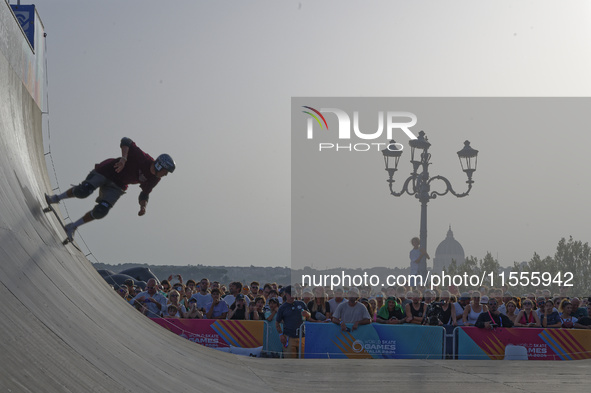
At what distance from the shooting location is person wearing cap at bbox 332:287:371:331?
11.9m

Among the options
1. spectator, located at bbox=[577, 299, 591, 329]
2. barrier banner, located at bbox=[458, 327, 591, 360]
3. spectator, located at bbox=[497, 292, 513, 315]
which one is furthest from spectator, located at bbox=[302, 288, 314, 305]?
spectator, located at bbox=[577, 299, 591, 329]

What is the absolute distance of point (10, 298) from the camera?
3689mm

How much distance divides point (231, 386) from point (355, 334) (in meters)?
6.13

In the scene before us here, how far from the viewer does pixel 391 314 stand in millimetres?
12414

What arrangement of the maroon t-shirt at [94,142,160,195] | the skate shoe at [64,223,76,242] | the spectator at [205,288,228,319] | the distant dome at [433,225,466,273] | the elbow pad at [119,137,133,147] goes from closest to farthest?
the elbow pad at [119,137,133,147]
the maroon t-shirt at [94,142,160,195]
the skate shoe at [64,223,76,242]
the spectator at [205,288,228,319]
the distant dome at [433,225,466,273]

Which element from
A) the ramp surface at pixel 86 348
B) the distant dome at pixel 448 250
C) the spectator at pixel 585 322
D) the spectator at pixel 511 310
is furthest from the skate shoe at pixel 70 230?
the distant dome at pixel 448 250

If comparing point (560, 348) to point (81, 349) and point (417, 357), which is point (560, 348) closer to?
point (417, 357)

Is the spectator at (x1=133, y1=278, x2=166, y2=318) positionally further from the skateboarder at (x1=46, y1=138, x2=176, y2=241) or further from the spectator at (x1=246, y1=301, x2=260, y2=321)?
the skateboarder at (x1=46, y1=138, x2=176, y2=241)

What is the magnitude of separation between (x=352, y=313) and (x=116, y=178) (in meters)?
5.58

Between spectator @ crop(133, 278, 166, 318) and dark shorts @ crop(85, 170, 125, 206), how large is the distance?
522cm

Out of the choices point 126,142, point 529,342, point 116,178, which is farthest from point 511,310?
point 126,142

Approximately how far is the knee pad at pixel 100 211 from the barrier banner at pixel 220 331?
5.00 metres

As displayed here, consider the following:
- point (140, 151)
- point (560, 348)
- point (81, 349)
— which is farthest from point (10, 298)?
point (560, 348)

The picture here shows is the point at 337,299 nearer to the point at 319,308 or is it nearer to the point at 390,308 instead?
the point at 319,308
